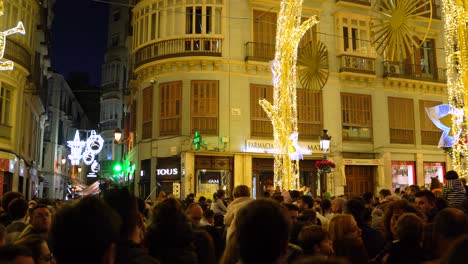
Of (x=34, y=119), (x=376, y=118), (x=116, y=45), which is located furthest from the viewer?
(x=116, y=45)

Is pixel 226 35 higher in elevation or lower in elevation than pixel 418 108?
higher

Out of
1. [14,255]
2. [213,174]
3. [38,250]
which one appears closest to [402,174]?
[213,174]

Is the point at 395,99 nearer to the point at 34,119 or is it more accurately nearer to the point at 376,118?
the point at 376,118

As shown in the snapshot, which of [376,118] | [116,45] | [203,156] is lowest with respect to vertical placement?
[203,156]

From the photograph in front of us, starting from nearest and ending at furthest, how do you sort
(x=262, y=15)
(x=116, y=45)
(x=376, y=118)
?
(x=262, y=15) < (x=376, y=118) < (x=116, y=45)

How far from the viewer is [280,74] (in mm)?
16281

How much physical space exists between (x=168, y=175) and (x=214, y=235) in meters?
15.5

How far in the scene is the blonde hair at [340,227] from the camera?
4.65 m

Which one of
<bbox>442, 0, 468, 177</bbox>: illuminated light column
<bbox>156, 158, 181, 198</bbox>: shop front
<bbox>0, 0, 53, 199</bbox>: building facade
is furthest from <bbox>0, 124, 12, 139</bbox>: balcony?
<bbox>442, 0, 468, 177</bbox>: illuminated light column

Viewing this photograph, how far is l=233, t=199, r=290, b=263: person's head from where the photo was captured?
2602mm

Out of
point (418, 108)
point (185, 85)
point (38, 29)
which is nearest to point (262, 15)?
point (185, 85)

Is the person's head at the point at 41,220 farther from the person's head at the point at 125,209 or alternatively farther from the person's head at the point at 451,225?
the person's head at the point at 451,225

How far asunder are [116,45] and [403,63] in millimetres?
28098

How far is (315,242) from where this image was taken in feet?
14.3
